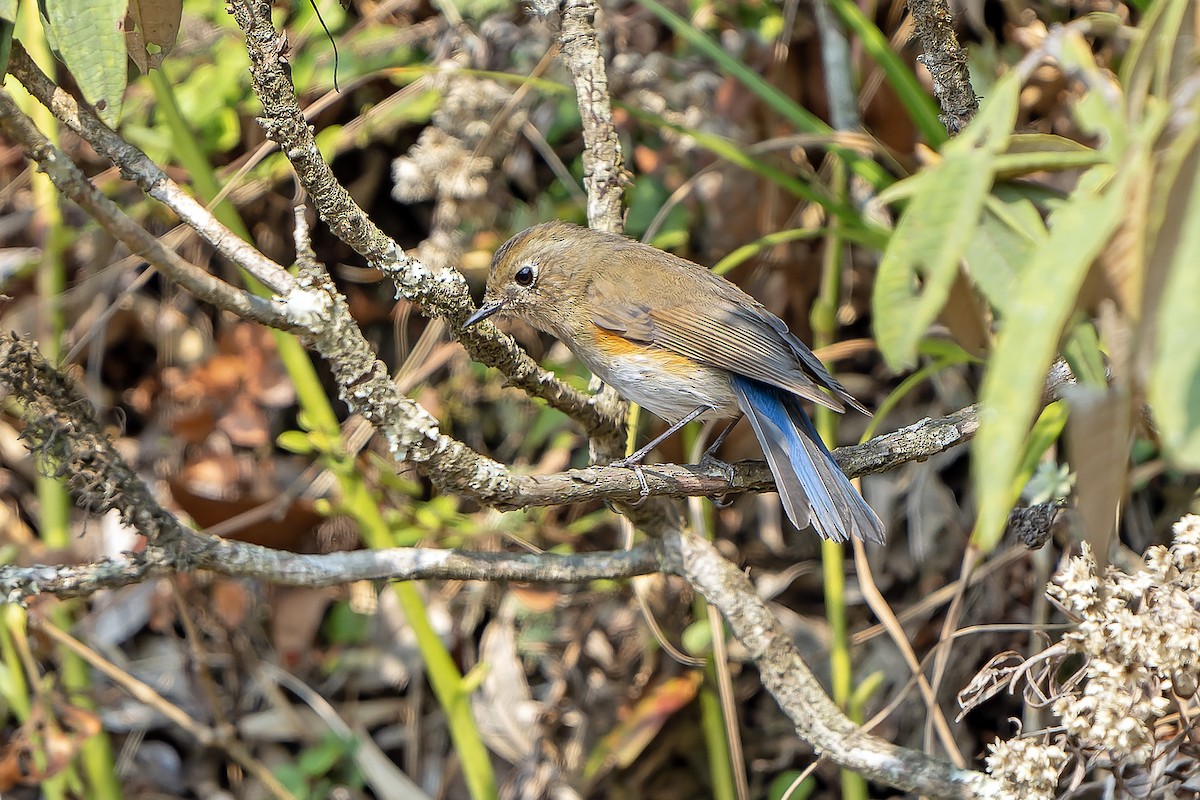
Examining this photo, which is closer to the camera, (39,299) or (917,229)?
(917,229)

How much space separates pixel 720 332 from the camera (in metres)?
3.04

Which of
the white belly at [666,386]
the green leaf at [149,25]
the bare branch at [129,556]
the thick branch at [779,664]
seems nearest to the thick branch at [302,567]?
the bare branch at [129,556]

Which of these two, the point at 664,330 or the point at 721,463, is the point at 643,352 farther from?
the point at 721,463

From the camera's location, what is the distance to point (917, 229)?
1076 mm

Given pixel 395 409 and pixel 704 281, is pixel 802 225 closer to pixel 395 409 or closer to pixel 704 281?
pixel 704 281

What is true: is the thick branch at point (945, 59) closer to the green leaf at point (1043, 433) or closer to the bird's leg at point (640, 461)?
the green leaf at point (1043, 433)

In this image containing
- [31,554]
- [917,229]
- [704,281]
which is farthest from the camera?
[31,554]

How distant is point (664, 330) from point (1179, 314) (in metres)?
2.28

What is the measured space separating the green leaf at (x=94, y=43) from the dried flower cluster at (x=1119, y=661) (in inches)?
66.1

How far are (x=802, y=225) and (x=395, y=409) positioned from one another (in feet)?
7.93

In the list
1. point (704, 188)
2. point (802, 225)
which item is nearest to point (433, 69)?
point (704, 188)

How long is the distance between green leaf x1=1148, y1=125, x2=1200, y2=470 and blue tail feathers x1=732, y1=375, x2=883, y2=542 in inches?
58.3

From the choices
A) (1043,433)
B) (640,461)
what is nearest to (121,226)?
(640,461)

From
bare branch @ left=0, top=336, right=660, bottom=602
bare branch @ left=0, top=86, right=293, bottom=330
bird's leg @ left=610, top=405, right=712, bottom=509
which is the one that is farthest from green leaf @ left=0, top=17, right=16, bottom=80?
bird's leg @ left=610, top=405, right=712, bottom=509
